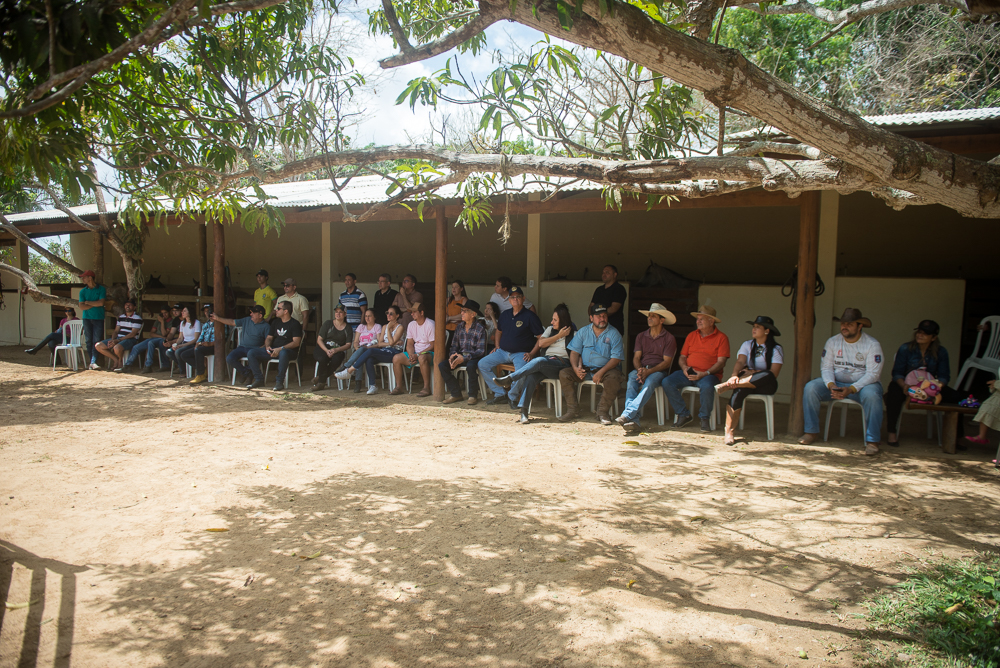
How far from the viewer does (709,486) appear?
479 cm

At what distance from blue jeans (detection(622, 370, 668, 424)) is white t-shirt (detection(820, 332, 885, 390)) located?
146 centimetres

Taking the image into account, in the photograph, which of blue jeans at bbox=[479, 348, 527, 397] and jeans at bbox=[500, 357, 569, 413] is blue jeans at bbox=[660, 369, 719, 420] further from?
blue jeans at bbox=[479, 348, 527, 397]

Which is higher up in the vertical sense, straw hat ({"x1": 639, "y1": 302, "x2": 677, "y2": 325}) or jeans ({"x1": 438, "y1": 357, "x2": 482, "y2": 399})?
straw hat ({"x1": 639, "y1": 302, "x2": 677, "y2": 325})

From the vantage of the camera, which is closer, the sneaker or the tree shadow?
the tree shadow

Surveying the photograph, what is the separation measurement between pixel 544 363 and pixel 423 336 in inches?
70.9

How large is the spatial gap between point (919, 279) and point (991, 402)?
2.25 metres

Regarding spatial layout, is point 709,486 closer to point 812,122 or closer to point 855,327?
point 855,327

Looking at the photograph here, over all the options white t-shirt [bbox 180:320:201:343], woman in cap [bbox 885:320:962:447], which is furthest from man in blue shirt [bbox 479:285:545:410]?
white t-shirt [bbox 180:320:201:343]

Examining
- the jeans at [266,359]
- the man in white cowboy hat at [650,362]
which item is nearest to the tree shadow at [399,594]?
the man in white cowboy hat at [650,362]

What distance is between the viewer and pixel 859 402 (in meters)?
5.80

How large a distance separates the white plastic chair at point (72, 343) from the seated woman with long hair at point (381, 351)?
4.77m

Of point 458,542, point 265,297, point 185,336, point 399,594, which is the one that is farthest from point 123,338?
point 399,594

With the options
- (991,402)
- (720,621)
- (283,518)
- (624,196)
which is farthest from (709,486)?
(624,196)

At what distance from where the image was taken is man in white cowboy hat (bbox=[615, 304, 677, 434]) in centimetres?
659
